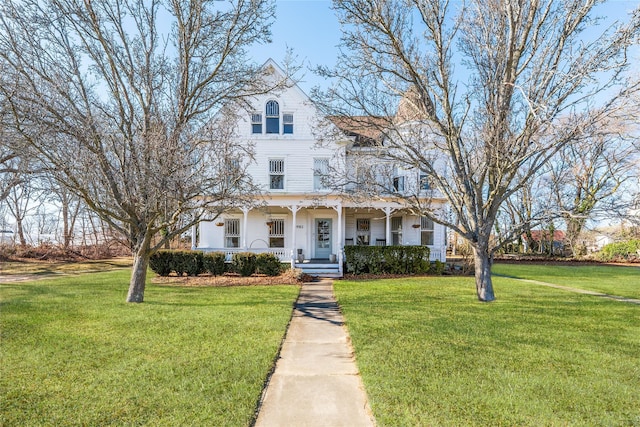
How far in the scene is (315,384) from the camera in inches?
153

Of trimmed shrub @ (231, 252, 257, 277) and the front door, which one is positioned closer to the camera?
trimmed shrub @ (231, 252, 257, 277)

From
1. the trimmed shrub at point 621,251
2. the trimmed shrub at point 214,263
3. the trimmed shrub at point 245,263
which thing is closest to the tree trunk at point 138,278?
the trimmed shrub at point 245,263

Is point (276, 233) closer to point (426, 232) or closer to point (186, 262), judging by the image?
point (186, 262)

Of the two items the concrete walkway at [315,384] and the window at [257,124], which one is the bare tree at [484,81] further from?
the window at [257,124]

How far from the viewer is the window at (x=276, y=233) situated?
17.0 m

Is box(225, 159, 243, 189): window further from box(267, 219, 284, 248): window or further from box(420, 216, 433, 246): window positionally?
box(420, 216, 433, 246): window

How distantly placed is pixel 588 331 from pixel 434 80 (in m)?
6.38

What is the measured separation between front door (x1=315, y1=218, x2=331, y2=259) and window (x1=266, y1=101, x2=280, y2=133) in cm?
510

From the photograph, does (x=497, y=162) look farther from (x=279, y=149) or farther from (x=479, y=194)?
(x=279, y=149)

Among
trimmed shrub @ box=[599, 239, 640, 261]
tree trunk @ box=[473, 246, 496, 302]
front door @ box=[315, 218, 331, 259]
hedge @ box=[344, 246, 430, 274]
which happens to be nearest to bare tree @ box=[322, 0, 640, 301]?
tree trunk @ box=[473, 246, 496, 302]

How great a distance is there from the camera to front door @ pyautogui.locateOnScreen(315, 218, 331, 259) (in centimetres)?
1731

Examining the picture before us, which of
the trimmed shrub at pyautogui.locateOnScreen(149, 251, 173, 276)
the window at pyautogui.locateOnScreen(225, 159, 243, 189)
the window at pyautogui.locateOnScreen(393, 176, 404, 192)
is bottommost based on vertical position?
the trimmed shrub at pyautogui.locateOnScreen(149, 251, 173, 276)

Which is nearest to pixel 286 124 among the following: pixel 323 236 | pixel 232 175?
pixel 323 236

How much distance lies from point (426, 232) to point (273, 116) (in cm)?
984
